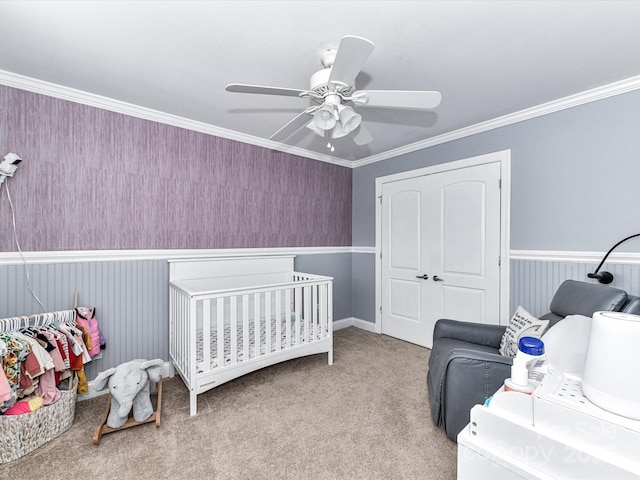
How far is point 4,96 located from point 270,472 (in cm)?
278

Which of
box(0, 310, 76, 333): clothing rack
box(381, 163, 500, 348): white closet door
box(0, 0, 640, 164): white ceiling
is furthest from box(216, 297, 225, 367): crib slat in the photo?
box(381, 163, 500, 348): white closet door

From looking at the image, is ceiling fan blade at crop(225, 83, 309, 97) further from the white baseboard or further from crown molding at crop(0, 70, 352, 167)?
the white baseboard

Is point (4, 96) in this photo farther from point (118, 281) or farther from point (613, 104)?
point (613, 104)

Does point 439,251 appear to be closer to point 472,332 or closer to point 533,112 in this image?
point 472,332

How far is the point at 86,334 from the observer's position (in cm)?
215

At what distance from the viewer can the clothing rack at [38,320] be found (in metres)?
1.89

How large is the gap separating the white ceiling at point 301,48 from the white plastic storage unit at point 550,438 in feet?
5.23

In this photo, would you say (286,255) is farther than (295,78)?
Yes

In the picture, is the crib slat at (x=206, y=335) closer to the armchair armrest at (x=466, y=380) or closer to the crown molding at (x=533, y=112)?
the armchair armrest at (x=466, y=380)

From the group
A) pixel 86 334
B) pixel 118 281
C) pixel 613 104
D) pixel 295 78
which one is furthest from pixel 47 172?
pixel 613 104

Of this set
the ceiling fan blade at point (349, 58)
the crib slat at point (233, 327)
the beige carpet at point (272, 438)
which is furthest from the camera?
the crib slat at point (233, 327)

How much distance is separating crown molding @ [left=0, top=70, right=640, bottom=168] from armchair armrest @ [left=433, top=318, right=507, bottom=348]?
1.73 meters

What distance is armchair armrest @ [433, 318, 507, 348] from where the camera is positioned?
2.19 m

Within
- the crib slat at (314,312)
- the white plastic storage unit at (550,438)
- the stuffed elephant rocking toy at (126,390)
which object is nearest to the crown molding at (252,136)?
the crib slat at (314,312)
